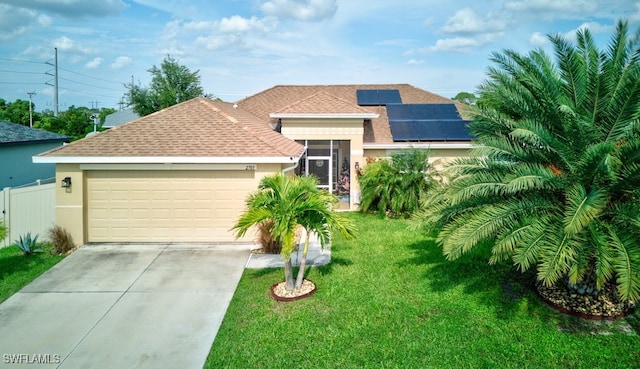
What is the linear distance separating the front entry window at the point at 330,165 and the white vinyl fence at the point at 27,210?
28.6 ft

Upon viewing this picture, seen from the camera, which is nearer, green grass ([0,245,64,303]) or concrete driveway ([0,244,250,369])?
concrete driveway ([0,244,250,369])

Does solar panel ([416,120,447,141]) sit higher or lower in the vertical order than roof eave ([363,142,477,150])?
higher

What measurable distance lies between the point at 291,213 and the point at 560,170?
4.87 meters

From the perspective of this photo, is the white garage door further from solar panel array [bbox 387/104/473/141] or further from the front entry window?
solar panel array [bbox 387/104/473/141]

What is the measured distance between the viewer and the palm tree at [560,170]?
250 inches

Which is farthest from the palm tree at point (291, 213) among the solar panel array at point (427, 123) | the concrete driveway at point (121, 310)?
the solar panel array at point (427, 123)

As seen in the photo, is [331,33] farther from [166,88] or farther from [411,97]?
[166,88]

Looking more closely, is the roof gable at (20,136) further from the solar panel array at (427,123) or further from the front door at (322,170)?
the solar panel array at (427,123)

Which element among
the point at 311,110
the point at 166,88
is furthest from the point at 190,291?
the point at 166,88

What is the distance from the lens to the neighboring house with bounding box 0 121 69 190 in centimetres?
1916

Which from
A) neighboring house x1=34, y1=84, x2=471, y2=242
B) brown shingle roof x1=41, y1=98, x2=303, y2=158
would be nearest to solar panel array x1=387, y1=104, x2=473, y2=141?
brown shingle roof x1=41, y1=98, x2=303, y2=158

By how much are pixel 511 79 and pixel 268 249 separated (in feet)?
23.4

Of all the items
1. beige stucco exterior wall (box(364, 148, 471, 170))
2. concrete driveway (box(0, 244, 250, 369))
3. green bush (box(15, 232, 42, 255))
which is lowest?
concrete driveway (box(0, 244, 250, 369))

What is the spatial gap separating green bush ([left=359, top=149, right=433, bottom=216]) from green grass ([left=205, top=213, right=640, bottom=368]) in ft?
17.1
